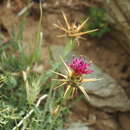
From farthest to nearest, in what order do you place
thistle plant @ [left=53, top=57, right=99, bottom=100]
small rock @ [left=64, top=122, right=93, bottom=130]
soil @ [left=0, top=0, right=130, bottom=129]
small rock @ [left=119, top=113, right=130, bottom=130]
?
1. soil @ [left=0, top=0, right=130, bottom=129]
2. small rock @ [left=119, top=113, right=130, bottom=130]
3. small rock @ [left=64, top=122, right=93, bottom=130]
4. thistle plant @ [left=53, top=57, right=99, bottom=100]

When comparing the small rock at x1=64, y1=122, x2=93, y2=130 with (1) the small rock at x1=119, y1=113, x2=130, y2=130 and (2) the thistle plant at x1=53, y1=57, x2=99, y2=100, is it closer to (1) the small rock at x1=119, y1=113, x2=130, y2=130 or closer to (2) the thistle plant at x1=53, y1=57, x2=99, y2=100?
(1) the small rock at x1=119, y1=113, x2=130, y2=130

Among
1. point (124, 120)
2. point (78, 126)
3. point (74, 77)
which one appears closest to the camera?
point (74, 77)

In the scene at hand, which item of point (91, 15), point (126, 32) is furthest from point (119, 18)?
point (91, 15)

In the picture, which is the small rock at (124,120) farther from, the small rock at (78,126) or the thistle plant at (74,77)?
the thistle plant at (74,77)

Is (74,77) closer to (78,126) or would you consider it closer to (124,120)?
(78,126)

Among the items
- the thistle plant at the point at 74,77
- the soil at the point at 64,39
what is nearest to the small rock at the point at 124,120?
the soil at the point at 64,39

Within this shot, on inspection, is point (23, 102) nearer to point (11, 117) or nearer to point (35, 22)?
point (11, 117)

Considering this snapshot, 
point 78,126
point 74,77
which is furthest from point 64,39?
point 74,77

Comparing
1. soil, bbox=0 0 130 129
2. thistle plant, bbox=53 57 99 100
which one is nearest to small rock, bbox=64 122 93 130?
soil, bbox=0 0 130 129

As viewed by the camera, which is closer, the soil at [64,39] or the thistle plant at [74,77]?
the thistle plant at [74,77]
